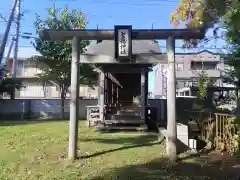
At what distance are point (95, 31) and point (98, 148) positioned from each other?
318cm

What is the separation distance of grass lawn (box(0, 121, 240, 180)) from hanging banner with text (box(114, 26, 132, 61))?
8.28ft

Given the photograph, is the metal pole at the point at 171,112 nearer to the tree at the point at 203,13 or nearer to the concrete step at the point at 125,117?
the tree at the point at 203,13

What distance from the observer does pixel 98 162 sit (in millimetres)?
6832

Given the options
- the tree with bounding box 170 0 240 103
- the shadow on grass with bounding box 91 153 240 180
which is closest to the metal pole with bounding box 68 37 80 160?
the shadow on grass with bounding box 91 153 240 180

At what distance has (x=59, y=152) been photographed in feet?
25.7

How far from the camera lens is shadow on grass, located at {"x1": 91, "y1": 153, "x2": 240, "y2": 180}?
5.77m

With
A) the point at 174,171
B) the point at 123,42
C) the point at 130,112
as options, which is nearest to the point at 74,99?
the point at 123,42

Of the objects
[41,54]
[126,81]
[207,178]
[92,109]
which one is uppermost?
[41,54]

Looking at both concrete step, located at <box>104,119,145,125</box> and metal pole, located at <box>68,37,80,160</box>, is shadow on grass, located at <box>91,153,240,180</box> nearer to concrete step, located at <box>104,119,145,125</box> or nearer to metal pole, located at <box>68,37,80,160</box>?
metal pole, located at <box>68,37,80,160</box>

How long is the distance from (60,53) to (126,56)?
11818 mm

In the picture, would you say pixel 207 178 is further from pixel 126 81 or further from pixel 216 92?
pixel 216 92

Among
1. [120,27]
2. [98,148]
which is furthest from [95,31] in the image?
[98,148]

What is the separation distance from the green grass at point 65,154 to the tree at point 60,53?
29.1ft

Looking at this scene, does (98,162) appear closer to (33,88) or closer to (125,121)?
(125,121)
